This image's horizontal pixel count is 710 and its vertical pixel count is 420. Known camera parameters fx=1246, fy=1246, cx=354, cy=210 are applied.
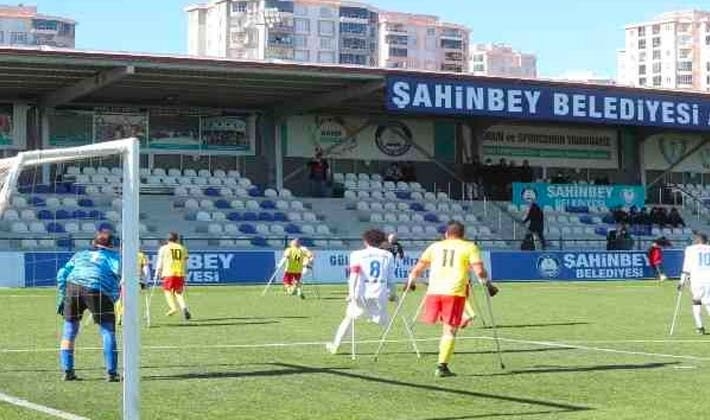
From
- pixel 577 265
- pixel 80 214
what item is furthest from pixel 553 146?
pixel 80 214

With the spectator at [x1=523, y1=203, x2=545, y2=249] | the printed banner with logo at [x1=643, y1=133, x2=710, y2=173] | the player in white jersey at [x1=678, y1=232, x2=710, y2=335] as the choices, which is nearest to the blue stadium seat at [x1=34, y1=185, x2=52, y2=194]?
the spectator at [x1=523, y1=203, x2=545, y2=249]

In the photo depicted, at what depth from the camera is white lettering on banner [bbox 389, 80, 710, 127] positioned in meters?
45.2

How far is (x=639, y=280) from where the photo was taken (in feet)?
153

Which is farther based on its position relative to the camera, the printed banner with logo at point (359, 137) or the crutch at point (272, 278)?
the printed banner with logo at point (359, 137)

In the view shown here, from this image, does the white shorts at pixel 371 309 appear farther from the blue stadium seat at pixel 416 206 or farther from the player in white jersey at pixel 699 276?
the blue stadium seat at pixel 416 206

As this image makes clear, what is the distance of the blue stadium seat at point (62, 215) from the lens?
137ft

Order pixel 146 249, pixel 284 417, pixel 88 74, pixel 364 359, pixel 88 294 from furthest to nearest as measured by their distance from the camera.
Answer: pixel 88 74 < pixel 146 249 < pixel 364 359 < pixel 88 294 < pixel 284 417

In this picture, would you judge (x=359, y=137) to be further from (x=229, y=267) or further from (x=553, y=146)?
(x=229, y=267)

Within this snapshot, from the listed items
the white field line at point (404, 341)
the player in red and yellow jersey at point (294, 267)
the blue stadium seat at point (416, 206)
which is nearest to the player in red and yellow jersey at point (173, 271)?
the white field line at point (404, 341)

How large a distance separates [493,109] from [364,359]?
102 feet

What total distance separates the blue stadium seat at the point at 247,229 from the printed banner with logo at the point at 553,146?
44.8ft

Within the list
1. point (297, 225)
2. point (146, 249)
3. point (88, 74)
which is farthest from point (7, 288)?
point (297, 225)

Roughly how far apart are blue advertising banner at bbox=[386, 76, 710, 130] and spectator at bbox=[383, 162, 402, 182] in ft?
20.6

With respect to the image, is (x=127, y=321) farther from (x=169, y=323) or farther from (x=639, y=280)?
(x=639, y=280)
